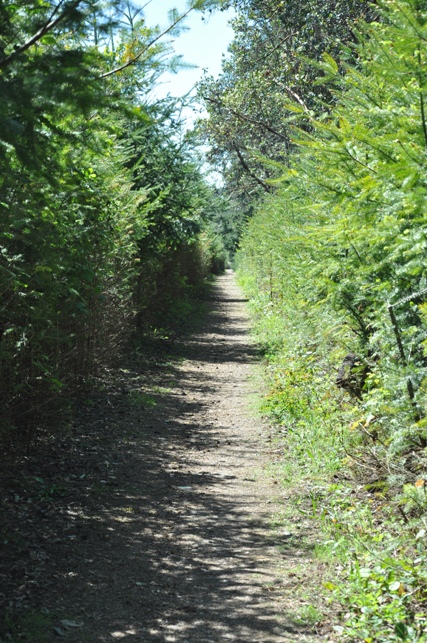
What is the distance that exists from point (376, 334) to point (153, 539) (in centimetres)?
246

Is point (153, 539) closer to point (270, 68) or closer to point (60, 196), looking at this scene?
point (60, 196)

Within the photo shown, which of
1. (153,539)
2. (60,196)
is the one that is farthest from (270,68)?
(153,539)

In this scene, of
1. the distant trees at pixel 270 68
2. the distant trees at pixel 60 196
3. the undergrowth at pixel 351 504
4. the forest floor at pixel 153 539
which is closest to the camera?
the distant trees at pixel 60 196

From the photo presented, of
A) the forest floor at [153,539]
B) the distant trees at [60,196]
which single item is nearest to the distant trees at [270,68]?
the distant trees at [60,196]

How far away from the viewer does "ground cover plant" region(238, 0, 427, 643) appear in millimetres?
4082

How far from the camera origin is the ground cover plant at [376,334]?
13.4 feet

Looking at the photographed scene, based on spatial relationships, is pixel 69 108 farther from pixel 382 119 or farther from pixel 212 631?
pixel 212 631

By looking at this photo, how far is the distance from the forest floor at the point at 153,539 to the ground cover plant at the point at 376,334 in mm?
353

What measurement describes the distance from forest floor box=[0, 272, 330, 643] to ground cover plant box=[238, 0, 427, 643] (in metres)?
0.35

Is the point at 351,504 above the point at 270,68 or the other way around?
the other way around

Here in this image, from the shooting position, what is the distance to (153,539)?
560 cm

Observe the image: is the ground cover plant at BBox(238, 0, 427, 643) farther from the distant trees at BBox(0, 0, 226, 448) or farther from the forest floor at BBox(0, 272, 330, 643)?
the distant trees at BBox(0, 0, 226, 448)

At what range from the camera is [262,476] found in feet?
24.1

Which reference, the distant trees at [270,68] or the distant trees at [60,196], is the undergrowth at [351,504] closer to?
the distant trees at [60,196]
